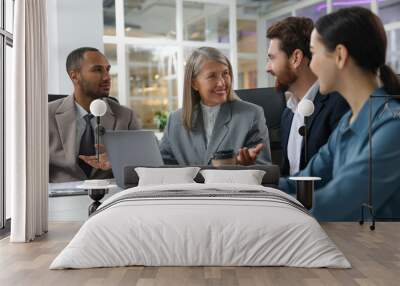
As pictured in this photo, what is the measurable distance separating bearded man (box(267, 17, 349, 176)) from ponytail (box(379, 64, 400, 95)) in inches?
18.4

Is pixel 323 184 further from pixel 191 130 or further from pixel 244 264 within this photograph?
pixel 244 264

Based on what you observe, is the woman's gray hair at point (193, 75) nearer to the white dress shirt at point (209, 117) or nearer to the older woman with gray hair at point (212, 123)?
the older woman with gray hair at point (212, 123)

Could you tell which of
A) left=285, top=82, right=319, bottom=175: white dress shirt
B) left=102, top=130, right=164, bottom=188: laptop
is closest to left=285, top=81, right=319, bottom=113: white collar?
left=285, top=82, right=319, bottom=175: white dress shirt

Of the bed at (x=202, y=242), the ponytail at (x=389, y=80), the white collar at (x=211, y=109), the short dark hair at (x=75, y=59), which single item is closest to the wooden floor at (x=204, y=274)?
the bed at (x=202, y=242)

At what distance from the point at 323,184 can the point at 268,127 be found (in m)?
0.87

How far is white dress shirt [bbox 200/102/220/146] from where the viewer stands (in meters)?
5.83

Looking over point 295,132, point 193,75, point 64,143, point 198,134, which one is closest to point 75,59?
point 64,143

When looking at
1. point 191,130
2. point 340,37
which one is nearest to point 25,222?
point 191,130

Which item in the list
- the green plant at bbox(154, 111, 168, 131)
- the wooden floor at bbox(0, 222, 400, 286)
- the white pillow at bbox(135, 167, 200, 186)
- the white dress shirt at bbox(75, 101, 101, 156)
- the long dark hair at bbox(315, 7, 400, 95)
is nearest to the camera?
the wooden floor at bbox(0, 222, 400, 286)

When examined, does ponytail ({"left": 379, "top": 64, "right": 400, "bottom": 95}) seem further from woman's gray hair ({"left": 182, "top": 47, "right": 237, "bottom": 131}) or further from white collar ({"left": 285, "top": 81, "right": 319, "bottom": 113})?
woman's gray hair ({"left": 182, "top": 47, "right": 237, "bottom": 131})

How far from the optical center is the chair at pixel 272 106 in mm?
5816

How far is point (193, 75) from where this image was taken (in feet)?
19.4

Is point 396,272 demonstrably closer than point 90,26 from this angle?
Yes

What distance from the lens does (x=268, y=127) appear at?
5.84 m
